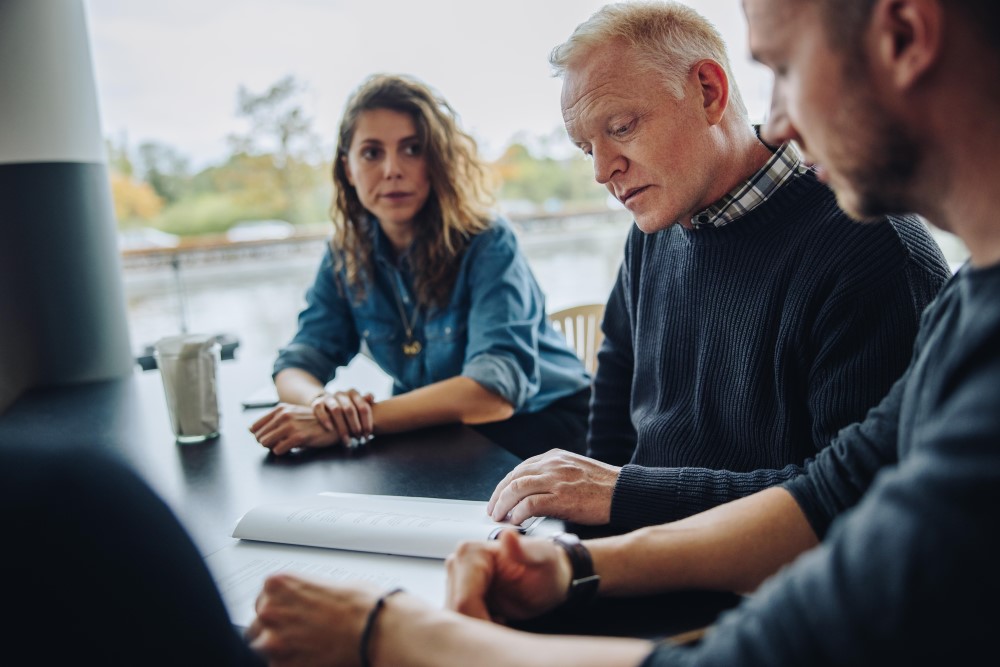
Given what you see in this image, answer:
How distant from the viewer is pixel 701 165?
1.28 metres

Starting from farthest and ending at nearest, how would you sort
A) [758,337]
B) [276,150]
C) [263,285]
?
[263,285]
[276,150]
[758,337]

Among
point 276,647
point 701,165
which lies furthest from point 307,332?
point 276,647

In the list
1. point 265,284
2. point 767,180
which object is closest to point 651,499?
point 767,180

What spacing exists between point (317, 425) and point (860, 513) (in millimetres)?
1095

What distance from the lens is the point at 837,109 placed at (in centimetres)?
64

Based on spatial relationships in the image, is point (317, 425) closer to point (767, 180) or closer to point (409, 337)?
point (409, 337)

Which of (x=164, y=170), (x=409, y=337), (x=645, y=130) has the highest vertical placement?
(x=164, y=170)

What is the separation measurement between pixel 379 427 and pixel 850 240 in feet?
2.94

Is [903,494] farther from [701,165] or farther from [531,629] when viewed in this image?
[701,165]

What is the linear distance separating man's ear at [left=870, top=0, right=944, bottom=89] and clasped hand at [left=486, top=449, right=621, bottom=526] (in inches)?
24.0

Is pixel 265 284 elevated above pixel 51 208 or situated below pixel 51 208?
below

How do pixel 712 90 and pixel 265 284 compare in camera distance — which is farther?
pixel 265 284

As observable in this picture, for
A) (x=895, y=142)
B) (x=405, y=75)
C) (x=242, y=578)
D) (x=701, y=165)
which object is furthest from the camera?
(x=405, y=75)

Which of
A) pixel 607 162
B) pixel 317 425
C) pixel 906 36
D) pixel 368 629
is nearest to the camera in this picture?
pixel 906 36
